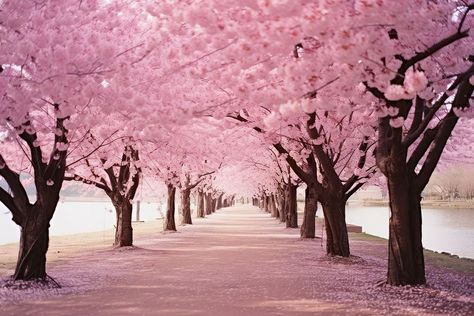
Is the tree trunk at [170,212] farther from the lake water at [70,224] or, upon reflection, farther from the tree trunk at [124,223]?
the tree trunk at [124,223]

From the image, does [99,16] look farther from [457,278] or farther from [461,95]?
[457,278]

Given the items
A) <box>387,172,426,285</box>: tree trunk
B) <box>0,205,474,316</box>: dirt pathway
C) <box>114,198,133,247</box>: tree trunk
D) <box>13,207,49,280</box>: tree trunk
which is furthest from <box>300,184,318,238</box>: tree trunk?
<box>13,207,49,280</box>: tree trunk

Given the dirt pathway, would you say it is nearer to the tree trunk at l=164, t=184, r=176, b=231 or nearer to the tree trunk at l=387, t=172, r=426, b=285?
the tree trunk at l=387, t=172, r=426, b=285

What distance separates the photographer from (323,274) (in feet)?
45.4

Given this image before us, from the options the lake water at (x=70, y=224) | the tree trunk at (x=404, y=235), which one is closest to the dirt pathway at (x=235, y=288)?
the tree trunk at (x=404, y=235)

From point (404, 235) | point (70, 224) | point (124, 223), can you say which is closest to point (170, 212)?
point (124, 223)

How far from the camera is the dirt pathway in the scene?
9.09 meters

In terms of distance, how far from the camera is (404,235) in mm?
11133

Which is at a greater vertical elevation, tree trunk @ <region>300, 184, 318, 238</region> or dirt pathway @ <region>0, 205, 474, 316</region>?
tree trunk @ <region>300, 184, 318, 238</region>

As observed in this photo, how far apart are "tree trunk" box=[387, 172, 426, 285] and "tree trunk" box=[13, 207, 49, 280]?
311 inches

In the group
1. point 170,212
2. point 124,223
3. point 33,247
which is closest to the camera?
point 33,247

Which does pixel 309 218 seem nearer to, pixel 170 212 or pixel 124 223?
pixel 124 223

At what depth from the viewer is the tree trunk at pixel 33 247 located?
11.8 metres

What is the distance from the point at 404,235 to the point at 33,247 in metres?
8.28
